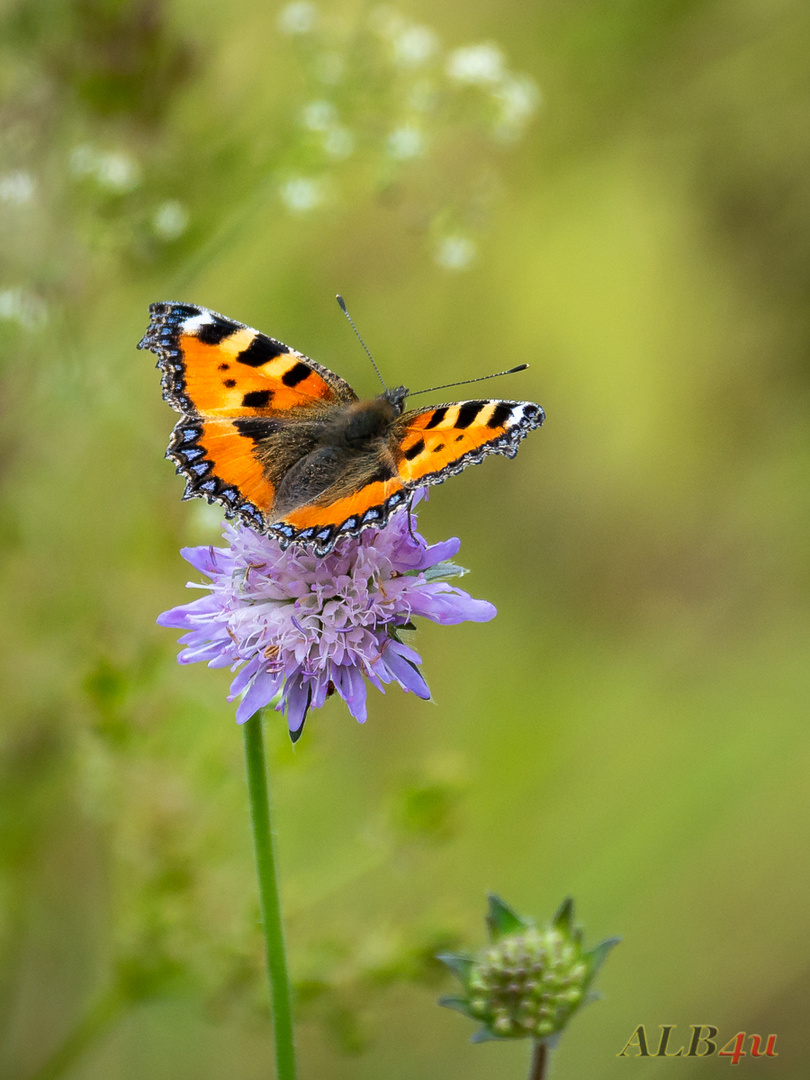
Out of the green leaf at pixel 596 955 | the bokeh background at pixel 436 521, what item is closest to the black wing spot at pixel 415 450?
the bokeh background at pixel 436 521

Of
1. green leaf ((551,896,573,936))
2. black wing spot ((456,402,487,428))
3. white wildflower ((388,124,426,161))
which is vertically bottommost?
green leaf ((551,896,573,936))

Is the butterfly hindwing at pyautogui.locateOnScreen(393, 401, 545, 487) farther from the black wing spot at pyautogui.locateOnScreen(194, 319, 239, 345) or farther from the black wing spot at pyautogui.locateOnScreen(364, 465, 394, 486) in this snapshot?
the black wing spot at pyautogui.locateOnScreen(194, 319, 239, 345)

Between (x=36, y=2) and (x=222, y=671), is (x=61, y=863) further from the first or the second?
(x=36, y=2)

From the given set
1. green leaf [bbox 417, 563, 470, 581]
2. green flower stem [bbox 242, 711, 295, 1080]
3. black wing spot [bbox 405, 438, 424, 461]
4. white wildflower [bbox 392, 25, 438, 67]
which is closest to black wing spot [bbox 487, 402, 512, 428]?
black wing spot [bbox 405, 438, 424, 461]

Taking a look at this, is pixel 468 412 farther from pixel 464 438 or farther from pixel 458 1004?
pixel 458 1004

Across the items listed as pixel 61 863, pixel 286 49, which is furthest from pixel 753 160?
pixel 61 863

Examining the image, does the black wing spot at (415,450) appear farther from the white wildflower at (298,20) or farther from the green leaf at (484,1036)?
the white wildflower at (298,20)
